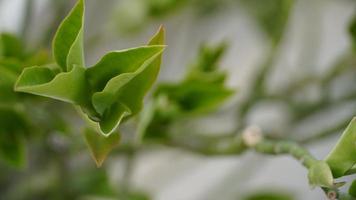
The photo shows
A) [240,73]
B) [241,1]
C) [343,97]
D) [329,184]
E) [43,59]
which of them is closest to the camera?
[329,184]

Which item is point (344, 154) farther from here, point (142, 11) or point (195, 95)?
point (142, 11)

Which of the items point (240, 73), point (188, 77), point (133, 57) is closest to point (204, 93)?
point (188, 77)

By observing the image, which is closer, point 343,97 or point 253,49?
point 343,97

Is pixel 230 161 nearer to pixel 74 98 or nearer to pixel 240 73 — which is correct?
pixel 240 73

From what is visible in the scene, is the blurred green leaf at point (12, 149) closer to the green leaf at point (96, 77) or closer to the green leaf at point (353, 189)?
the green leaf at point (96, 77)

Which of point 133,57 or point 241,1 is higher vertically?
point 241,1

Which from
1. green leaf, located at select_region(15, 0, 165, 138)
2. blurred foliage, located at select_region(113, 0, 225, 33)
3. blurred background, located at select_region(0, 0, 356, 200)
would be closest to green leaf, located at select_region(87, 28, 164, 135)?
green leaf, located at select_region(15, 0, 165, 138)

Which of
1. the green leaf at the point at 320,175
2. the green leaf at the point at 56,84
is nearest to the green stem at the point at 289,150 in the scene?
the green leaf at the point at 320,175

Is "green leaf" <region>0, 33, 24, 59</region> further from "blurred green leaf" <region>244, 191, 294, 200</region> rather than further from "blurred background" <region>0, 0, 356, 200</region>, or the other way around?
"blurred green leaf" <region>244, 191, 294, 200</region>
